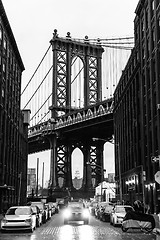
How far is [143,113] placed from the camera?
56.2 metres

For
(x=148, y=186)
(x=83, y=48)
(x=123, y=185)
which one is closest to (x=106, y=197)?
(x=123, y=185)

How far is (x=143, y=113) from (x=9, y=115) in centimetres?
2228

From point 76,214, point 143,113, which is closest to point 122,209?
point 76,214

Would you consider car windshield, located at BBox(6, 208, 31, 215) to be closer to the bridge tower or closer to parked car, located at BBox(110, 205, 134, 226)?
parked car, located at BBox(110, 205, 134, 226)

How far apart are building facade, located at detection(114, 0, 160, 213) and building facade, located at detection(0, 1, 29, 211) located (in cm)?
1639

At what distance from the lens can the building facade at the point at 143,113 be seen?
49406 mm

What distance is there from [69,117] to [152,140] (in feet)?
182

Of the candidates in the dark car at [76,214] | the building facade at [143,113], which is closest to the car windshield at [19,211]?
the dark car at [76,214]

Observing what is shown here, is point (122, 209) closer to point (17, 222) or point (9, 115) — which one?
point (17, 222)

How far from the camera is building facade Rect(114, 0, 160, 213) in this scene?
49.4 m

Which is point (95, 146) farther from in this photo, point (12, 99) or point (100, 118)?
point (12, 99)

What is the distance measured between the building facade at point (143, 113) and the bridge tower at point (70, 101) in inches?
1496

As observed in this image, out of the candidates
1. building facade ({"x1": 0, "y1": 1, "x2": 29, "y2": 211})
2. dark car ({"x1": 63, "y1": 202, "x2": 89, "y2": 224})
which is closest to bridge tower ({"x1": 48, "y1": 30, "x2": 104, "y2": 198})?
building facade ({"x1": 0, "y1": 1, "x2": 29, "y2": 211})

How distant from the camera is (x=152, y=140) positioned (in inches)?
1978
